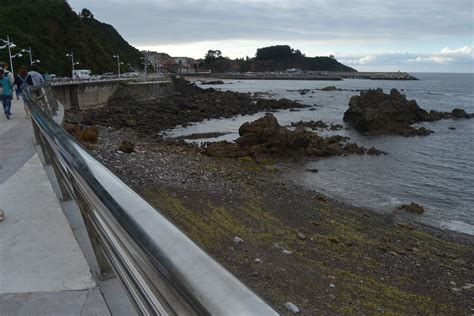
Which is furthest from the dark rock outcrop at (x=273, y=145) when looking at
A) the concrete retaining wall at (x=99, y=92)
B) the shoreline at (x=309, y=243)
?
the concrete retaining wall at (x=99, y=92)

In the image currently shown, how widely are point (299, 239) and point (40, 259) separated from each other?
8.55 meters

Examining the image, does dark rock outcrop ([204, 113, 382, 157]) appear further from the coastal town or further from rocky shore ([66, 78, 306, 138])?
rocky shore ([66, 78, 306, 138])

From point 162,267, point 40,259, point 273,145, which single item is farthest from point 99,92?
point 162,267

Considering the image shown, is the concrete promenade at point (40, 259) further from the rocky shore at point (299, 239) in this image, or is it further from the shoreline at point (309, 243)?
the shoreline at point (309, 243)

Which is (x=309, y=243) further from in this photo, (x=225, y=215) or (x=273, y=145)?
(x=273, y=145)

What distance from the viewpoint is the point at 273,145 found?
24188 mm

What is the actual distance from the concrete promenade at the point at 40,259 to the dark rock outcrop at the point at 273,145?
59.0ft

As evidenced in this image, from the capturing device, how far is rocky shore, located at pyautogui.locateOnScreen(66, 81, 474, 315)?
8039 millimetres

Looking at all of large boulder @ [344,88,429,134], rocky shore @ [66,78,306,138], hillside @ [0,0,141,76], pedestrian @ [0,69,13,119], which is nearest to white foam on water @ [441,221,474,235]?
pedestrian @ [0,69,13,119]

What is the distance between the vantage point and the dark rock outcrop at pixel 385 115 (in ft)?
123

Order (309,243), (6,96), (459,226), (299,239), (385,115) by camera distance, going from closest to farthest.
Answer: (309,243) → (299,239) → (6,96) → (459,226) → (385,115)

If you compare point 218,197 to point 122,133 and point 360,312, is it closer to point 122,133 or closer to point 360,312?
point 360,312

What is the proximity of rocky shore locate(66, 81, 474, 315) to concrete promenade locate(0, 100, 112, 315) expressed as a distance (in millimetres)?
663

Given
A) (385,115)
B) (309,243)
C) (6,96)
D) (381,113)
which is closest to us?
(309,243)
